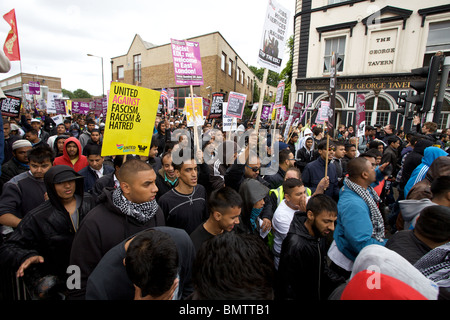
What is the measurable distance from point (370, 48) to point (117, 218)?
802 inches

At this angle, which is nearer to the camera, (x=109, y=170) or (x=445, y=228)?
(x=445, y=228)

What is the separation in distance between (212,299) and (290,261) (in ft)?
3.70

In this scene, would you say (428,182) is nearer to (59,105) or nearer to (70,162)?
(70,162)

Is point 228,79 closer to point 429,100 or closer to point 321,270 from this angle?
point 429,100

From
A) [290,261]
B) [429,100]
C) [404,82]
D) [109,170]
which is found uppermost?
[404,82]

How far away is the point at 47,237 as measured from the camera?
78.9 inches

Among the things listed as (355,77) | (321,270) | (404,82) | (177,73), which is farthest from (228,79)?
(321,270)

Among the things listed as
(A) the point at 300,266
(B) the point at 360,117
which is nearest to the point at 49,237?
(A) the point at 300,266

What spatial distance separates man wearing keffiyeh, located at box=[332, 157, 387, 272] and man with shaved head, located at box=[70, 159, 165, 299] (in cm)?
180

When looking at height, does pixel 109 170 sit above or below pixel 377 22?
below

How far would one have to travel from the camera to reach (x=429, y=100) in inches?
195

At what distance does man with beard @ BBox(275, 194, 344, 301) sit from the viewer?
1986 millimetres

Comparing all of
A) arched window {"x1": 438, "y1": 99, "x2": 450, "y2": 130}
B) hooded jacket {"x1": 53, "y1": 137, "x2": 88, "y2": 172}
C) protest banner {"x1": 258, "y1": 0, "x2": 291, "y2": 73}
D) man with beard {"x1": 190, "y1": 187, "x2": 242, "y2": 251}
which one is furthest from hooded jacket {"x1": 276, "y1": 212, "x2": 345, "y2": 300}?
arched window {"x1": 438, "y1": 99, "x2": 450, "y2": 130}
